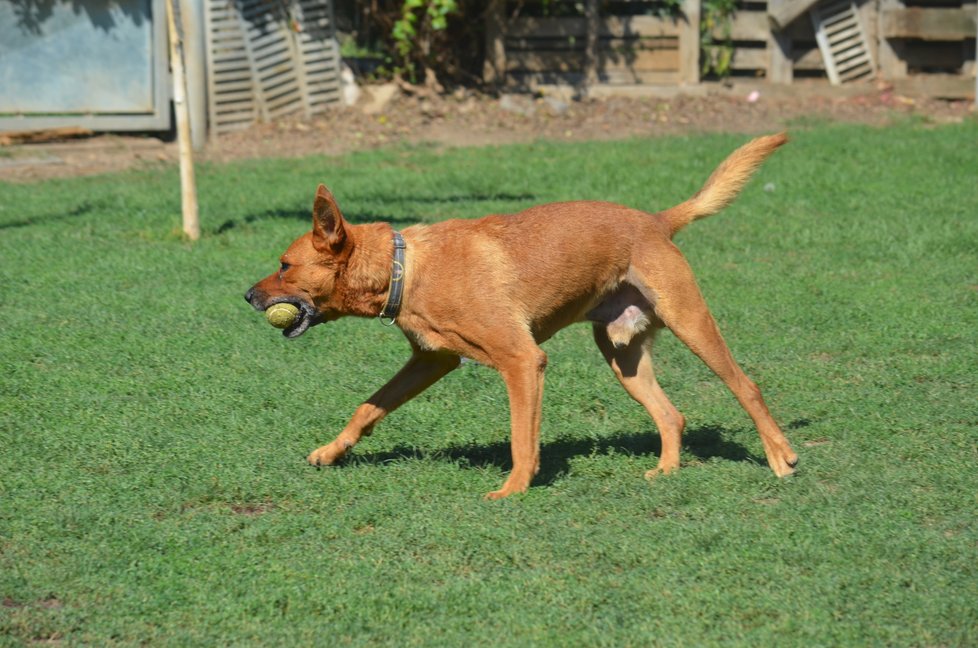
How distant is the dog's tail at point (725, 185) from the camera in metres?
6.66

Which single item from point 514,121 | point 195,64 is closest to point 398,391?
point 195,64

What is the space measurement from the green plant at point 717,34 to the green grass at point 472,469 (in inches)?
262

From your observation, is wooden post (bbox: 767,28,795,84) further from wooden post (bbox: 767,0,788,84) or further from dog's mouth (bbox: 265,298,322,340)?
dog's mouth (bbox: 265,298,322,340)

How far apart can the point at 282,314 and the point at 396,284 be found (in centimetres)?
60

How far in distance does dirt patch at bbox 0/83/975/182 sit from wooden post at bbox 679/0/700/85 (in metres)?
0.28

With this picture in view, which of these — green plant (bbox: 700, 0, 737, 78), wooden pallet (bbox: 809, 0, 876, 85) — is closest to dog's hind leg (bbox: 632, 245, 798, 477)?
green plant (bbox: 700, 0, 737, 78)

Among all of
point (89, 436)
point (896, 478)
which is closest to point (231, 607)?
point (89, 436)

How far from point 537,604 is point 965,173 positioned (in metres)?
10.6

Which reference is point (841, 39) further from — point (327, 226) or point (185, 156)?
point (327, 226)

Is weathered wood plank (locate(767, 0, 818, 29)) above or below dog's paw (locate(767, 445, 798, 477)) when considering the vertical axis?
above

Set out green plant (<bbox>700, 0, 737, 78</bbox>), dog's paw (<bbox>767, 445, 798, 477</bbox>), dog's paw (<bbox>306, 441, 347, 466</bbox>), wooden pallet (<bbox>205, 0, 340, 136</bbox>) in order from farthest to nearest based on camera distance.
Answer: green plant (<bbox>700, 0, 737, 78</bbox>), wooden pallet (<bbox>205, 0, 340, 136</bbox>), dog's paw (<bbox>306, 441, 347, 466</bbox>), dog's paw (<bbox>767, 445, 798, 477</bbox>)

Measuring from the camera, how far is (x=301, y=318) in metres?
6.14

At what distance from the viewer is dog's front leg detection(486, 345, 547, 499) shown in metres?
5.93

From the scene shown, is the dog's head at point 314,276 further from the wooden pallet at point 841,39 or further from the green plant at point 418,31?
the wooden pallet at point 841,39
